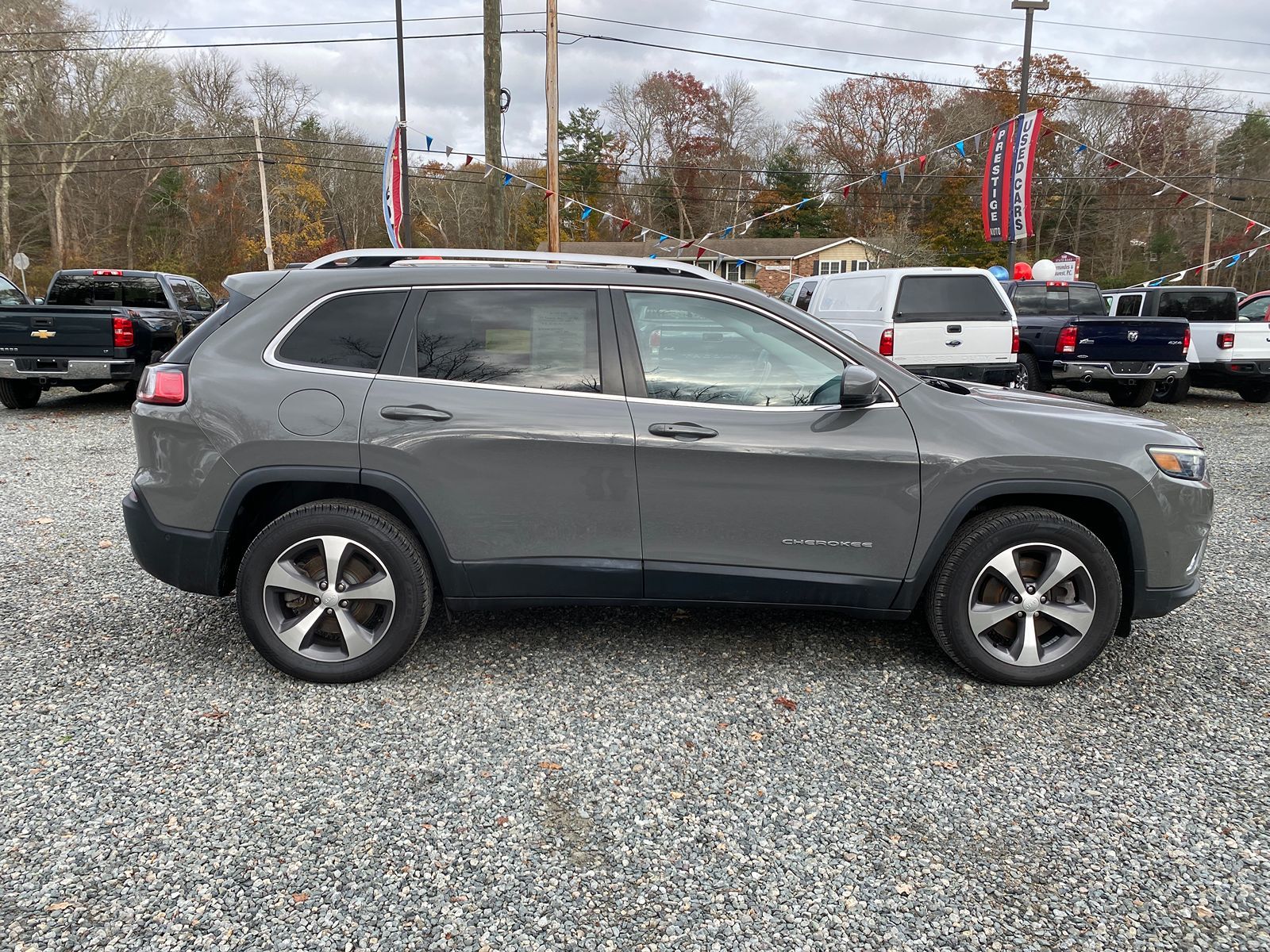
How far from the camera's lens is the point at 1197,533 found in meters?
3.54

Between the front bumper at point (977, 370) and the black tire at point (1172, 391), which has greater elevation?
the front bumper at point (977, 370)

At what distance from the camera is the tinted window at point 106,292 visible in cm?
1284

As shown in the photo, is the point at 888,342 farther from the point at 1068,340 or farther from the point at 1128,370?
the point at 1128,370

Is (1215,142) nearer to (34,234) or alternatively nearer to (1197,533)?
(1197,533)

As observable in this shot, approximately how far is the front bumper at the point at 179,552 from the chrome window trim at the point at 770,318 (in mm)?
1849

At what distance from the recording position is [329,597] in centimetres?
351

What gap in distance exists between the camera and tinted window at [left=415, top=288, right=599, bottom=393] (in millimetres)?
3547

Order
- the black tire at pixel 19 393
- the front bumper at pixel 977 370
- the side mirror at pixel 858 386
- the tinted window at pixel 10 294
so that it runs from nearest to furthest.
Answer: the side mirror at pixel 858 386
the front bumper at pixel 977 370
the black tire at pixel 19 393
the tinted window at pixel 10 294

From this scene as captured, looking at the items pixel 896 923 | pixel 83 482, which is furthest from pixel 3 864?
pixel 83 482

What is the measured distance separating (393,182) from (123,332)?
9349 mm

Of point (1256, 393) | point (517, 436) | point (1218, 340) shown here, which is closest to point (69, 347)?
point (517, 436)

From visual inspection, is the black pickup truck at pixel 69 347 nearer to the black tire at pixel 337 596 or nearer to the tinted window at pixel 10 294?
the tinted window at pixel 10 294

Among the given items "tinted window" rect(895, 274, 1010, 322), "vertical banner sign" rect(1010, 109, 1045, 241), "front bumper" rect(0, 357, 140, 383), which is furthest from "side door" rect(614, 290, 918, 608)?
"vertical banner sign" rect(1010, 109, 1045, 241)

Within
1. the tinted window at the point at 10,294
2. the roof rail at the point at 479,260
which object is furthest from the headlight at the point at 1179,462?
the tinted window at the point at 10,294
